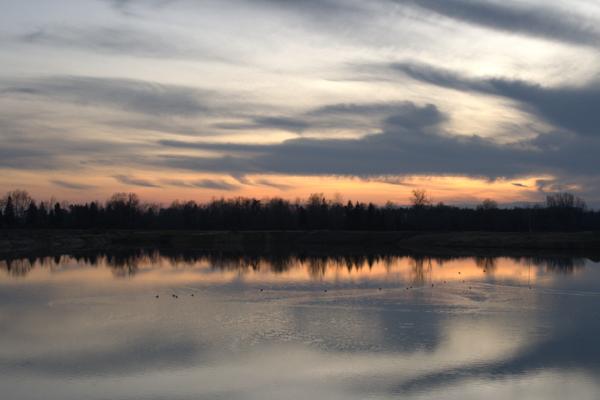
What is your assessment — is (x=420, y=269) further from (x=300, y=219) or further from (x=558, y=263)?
(x=300, y=219)

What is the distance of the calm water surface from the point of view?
1559 cm

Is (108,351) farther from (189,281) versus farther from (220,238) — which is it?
(220,238)

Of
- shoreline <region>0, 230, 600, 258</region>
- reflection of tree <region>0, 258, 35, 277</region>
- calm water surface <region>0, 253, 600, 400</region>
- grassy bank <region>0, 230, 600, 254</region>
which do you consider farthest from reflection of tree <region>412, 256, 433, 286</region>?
reflection of tree <region>0, 258, 35, 277</region>

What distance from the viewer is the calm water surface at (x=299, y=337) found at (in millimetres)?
15586

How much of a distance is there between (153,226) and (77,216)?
16336mm

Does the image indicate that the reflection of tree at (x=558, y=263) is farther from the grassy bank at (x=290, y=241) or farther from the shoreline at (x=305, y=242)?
the grassy bank at (x=290, y=241)

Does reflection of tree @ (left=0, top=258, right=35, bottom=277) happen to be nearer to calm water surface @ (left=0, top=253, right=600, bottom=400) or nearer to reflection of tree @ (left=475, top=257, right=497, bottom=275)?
calm water surface @ (left=0, top=253, right=600, bottom=400)

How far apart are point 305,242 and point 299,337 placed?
7076 cm

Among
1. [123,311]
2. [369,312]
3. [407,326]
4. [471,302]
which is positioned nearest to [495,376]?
[407,326]

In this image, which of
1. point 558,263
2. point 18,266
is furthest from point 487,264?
point 18,266

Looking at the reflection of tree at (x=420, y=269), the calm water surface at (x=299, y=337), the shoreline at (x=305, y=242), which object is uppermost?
the shoreline at (x=305, y=242)

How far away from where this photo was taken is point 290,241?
93625 millimetres

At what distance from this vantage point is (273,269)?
48625 millimetres

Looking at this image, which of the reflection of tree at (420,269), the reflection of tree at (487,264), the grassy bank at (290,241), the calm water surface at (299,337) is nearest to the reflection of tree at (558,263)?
the reflection of tree at (487,264)
